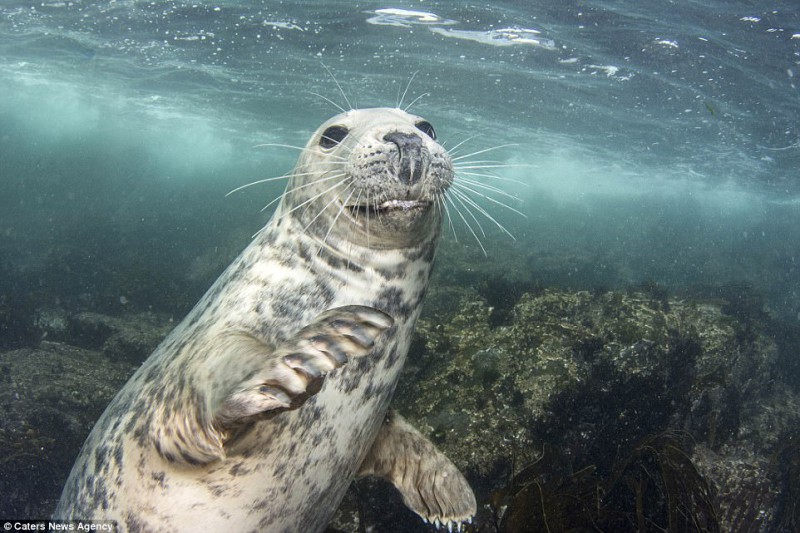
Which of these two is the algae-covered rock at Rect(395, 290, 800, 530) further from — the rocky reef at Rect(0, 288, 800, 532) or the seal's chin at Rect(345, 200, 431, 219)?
the seal's chin at Rect(345, 200, 431, 219)

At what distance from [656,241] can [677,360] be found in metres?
32.0

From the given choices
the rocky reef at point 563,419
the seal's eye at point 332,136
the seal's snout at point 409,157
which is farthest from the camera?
the rocky reef at point 563,419

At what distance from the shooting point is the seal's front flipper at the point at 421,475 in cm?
258

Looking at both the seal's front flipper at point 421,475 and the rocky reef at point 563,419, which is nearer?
the seal's front flipper at point 421,475

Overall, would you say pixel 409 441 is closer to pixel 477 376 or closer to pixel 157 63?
pixel 477 376

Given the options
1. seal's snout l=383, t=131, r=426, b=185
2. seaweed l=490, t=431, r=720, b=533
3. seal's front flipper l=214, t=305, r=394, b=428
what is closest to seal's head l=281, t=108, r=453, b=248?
seal's snout l=383, t=131, r=426, b=185

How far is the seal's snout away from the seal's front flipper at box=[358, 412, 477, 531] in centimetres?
153

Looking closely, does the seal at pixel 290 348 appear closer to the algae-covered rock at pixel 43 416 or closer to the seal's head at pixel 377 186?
the seal's head at pixel 377 186

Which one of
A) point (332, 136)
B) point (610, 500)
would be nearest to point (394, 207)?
point (332, 136)

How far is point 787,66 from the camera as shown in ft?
32.0

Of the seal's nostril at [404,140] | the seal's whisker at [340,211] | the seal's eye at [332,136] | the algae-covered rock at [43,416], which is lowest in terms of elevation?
the algae-covered rock at [43,416]

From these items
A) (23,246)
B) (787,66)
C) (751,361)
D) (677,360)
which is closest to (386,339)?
(677,360)

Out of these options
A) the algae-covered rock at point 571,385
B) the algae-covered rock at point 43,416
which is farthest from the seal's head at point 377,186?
the algae-covered rock at point 43,416

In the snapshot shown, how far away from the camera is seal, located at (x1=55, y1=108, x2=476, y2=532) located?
5.64 ft
